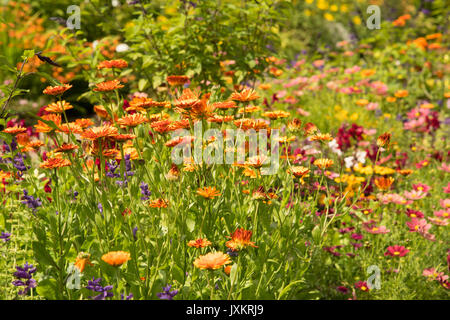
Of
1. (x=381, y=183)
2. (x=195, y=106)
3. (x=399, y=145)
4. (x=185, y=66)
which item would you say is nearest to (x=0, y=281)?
(x=195, y=106)

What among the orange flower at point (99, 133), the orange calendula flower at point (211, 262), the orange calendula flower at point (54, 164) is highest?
the orange flower at point (99, 133)

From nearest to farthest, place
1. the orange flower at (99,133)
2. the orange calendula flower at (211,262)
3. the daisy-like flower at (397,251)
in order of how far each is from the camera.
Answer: the orange calendula flower at (211,262) → the orange flower at (99,133) → the daisy-like flower at (397,251)

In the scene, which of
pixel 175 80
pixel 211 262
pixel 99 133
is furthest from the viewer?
pixel 175 80

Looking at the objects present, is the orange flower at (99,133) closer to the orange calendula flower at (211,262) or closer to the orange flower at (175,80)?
the orange calendula flower at (211,262)

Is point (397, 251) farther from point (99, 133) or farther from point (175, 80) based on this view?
point (99, 133)

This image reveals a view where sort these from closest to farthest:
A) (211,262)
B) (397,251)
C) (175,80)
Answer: (211,262) → (175,80) → (397,251)

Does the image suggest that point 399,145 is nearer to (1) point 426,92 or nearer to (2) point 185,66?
(1) point 426,92

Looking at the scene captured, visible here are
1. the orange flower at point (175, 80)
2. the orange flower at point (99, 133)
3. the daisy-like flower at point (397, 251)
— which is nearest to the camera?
the orange flower at point (99, 133)

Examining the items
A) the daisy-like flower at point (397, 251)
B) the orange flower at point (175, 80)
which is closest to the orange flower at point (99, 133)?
the orange flower at point (175, 80)

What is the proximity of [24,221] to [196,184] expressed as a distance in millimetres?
768

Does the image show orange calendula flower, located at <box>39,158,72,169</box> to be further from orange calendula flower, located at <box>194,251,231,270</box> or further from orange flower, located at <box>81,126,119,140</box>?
orange calendula flower, located at <box>194,251,231,270</box>

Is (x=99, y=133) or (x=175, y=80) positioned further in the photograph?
(x=175, y=80)

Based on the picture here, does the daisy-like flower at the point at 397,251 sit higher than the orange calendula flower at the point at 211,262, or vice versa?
the orange calendula flower at the point at 211,262

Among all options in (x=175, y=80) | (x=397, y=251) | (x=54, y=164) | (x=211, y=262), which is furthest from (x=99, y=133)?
(x=397, y=251)
